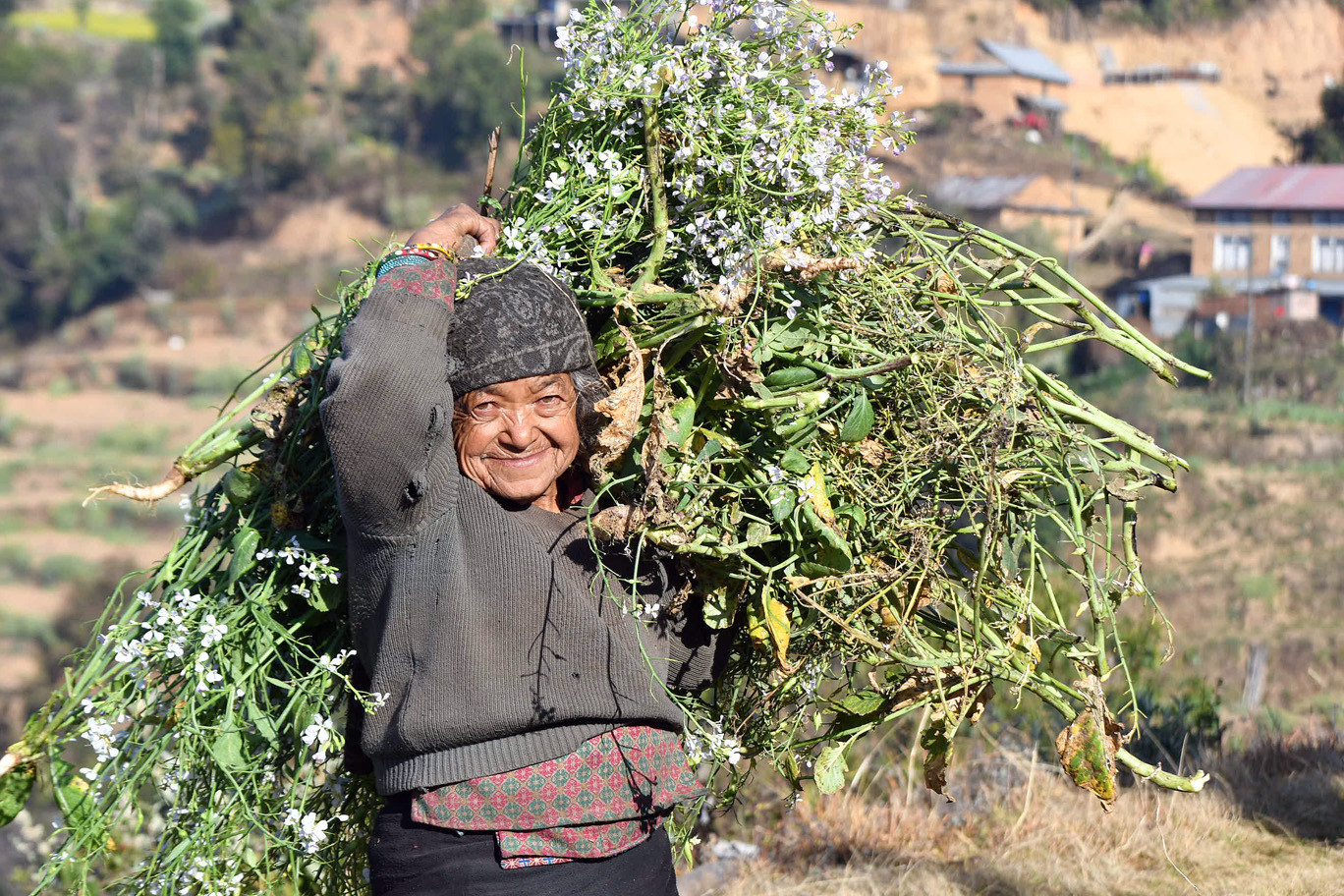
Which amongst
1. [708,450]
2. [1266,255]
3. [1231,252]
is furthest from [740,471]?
[1231,252]

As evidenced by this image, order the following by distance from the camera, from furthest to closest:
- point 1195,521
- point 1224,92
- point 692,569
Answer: point 1224,92 → point 1195,521 → point 692,569

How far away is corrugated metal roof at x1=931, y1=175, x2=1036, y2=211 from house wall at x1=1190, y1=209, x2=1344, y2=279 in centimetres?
492

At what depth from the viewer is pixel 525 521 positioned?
194 cm

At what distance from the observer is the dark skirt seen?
188 centimetres

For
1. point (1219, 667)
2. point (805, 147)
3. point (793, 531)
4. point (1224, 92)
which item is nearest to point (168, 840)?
point (793, 531)

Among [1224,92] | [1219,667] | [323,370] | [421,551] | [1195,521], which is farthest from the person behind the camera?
[1224,92]

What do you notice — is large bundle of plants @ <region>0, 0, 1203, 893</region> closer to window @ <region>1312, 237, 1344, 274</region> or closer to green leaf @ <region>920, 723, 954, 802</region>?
green leaf @ <region>920, 723, 954, 802</region>

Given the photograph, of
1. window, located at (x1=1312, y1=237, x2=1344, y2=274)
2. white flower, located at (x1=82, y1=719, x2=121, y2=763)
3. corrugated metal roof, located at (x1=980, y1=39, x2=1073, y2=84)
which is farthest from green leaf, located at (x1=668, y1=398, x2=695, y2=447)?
corrugated metal roof, located at (x1=980, y1=39, x2=1073, y2=84)

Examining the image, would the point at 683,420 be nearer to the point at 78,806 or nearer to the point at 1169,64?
the point at 78,806

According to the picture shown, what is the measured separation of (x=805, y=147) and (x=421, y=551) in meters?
0.82

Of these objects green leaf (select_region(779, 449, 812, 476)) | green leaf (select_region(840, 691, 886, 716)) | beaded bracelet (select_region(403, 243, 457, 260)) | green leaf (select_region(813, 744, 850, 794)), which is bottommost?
green leaf (select_region(813, 744, 850, 794))

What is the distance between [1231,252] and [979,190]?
23.4ft

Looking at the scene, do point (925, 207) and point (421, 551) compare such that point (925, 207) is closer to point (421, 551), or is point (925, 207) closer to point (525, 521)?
point (525, 521)

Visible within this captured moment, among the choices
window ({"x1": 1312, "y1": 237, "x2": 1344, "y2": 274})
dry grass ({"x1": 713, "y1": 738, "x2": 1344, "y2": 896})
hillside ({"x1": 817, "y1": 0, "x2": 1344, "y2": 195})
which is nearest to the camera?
dry grass ({"x1": 713, "y1": 738, "x2": 1344, "y2": 896})
